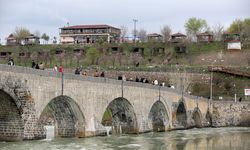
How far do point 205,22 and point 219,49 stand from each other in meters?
30.1

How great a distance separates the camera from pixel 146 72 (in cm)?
8669

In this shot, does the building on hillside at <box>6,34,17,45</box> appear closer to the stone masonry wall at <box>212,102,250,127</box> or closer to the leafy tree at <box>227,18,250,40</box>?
the leafy tree at <box>227,18,250,40</box>

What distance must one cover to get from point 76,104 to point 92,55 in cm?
6384

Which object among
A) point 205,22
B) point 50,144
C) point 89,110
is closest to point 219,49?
point 205,22

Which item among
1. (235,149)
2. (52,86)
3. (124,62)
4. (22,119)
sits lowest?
(235,149)

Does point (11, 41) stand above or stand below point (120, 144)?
above

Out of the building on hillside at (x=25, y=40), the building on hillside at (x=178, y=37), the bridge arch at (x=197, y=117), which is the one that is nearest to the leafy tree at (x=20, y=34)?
the building on hillside at (x=25, y=40)

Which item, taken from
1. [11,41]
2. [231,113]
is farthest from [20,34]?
[231,113]

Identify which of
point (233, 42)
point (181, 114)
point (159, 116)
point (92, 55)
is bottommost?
point (159, 116)

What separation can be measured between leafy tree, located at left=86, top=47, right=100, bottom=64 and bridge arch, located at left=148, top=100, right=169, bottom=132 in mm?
49161

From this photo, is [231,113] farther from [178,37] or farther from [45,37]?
[45,37]

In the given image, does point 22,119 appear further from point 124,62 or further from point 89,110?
point 124,62

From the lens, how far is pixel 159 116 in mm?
49656

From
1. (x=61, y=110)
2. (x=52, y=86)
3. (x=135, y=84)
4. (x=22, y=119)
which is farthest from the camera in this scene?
(x=135, y=84)
